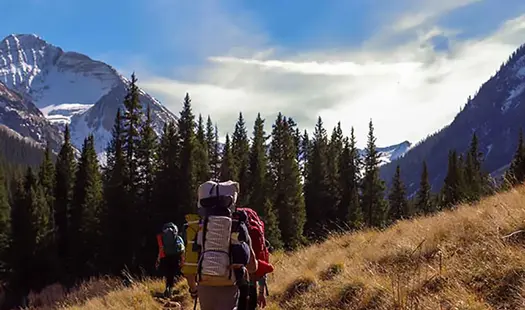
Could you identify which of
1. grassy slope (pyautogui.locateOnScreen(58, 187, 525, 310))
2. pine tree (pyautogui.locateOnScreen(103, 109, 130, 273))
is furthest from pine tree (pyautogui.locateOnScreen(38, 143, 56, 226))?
grassy slope (pyautogui.locateOnScreen(58, 187, 525, 310))

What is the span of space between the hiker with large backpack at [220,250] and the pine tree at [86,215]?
33.1 metres

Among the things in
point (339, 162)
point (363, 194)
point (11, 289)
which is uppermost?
point (339, 162)

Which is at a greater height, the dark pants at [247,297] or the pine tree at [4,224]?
the dark pants at [247,297]

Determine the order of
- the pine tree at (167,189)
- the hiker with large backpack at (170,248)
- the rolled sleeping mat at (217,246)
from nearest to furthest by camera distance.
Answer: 1. the rolled sleeping mat at (217,246)
2. the hiker with large backpack at (170,248)
3. the pine tree at (167,189)

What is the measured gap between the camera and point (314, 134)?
58.5 meters

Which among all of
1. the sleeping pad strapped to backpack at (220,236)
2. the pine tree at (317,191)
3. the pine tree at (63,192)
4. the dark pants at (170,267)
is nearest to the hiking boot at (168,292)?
the dark pants at (170,267)

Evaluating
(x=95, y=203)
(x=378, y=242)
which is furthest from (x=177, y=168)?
(x=378, y=242)

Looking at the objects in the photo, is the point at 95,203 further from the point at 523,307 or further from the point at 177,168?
the point at 523,307

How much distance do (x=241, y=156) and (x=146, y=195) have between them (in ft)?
56.8

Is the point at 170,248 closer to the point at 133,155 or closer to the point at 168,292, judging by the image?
the point at 168,292

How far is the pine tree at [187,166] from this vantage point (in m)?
34.9

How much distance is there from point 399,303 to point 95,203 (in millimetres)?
38820

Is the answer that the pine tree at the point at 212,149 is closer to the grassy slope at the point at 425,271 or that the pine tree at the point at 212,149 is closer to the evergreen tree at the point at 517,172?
the evergreen tree at the point at 517,172

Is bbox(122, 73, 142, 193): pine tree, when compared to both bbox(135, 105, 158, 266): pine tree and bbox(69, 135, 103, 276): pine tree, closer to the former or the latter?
bbox(135, 105, 158, 266): pine tree
